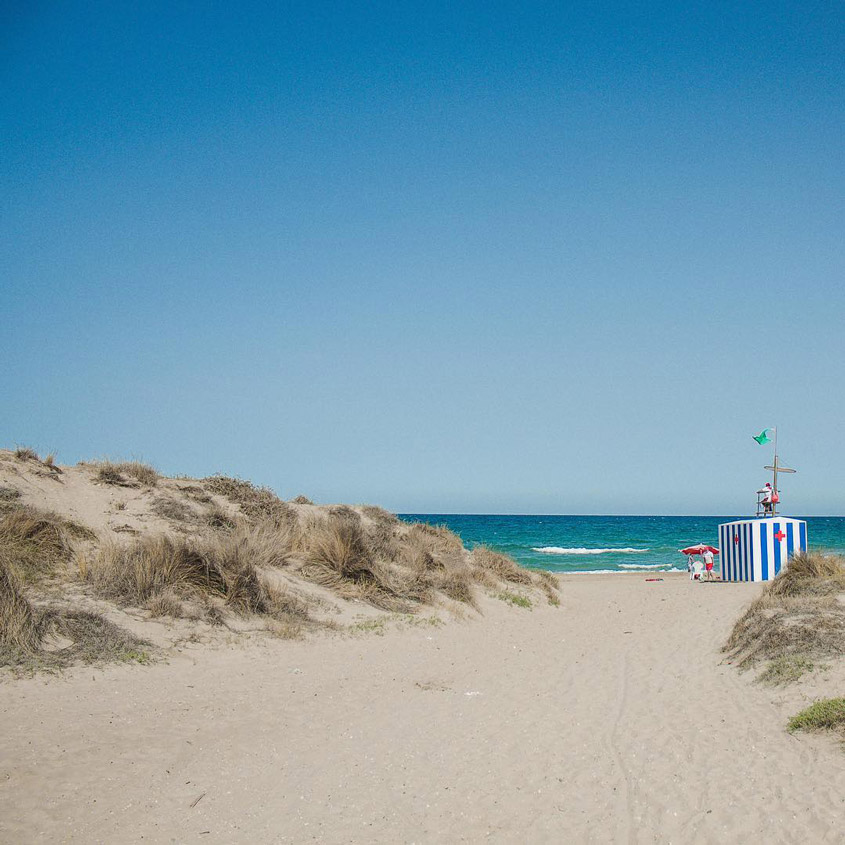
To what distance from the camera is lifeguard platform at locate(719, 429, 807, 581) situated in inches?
946

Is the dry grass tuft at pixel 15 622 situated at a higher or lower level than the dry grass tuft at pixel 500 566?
higher

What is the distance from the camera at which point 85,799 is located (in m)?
6.18

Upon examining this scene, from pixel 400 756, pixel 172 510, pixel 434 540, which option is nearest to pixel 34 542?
pixel 172 510

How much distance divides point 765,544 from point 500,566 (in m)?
9.34

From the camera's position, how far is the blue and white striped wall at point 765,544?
24016mm

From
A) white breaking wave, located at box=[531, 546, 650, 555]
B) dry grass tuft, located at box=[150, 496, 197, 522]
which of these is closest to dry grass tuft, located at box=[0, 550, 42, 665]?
dry grass tuft, located at box=[150, 496, 197, 522]

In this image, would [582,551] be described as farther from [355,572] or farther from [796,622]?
[796,622]

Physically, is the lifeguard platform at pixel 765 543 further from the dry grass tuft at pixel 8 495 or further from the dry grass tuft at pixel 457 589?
the dry grass tuft at pixel 8 495

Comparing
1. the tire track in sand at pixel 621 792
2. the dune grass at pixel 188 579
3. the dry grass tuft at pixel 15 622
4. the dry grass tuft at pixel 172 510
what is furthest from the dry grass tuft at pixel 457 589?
the dry grass tuft at pixel 15 622

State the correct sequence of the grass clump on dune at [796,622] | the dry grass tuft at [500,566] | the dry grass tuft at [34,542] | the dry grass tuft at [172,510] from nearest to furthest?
the grass clump on dune at [796,622] < the dry grass tuft at [34,542] < the dry grass tuft at [172,510] < the dry grass tuft at [500,566]

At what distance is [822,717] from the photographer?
749 cm

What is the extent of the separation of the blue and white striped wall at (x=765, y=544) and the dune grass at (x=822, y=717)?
17550 mm

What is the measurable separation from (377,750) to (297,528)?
1149 cm

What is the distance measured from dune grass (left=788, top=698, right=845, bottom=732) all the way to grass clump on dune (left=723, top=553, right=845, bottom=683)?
1.63 m
